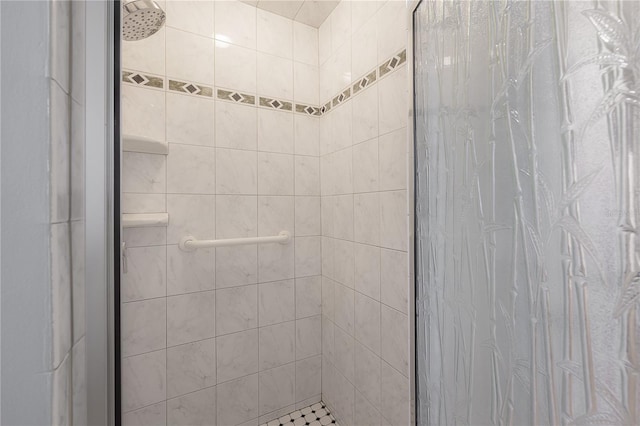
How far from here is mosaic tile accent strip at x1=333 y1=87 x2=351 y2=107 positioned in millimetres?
1417

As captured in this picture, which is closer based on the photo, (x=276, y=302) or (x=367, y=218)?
(x=367, y=218)

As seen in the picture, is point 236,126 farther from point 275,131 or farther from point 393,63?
point 393,63

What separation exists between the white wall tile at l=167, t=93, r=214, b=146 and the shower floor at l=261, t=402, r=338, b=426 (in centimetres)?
153

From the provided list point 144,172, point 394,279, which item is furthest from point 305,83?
point 394,279

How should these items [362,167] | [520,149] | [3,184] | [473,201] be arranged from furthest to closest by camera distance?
1. [362,167]
2. [473,201]
3. [520,149]
4. [3,184]

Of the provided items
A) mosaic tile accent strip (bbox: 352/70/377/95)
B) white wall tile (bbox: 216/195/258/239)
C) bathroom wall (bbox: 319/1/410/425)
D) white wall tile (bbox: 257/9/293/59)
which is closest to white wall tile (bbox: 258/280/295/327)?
bathroom wall (bbox: 319/1/410/425)

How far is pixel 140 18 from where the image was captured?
2.93 feet

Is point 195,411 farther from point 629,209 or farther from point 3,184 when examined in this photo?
point 629,209

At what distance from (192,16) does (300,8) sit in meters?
0.57

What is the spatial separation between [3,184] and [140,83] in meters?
1.29

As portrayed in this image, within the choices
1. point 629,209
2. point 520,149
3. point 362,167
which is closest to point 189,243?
point 362,167

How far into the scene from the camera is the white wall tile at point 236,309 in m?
1.41

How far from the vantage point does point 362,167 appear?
4.33 ft

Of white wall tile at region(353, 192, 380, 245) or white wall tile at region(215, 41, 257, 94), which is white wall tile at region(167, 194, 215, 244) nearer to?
white wall tile at region(215, 41, 257, 94)
